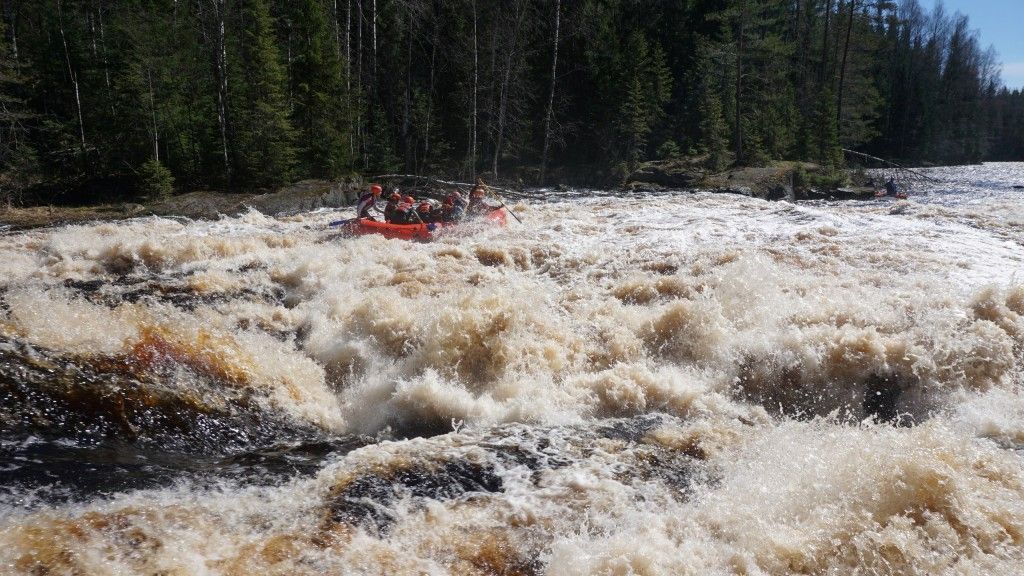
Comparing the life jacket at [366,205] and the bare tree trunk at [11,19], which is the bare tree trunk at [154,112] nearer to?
the bare tree trunk at [11,19]

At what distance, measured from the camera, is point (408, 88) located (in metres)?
22.9

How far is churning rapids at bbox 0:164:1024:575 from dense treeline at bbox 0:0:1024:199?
414 inches

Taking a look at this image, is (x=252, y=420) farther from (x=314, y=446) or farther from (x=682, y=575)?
(x=682, y=575)

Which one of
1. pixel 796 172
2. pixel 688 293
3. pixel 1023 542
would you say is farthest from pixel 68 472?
pixel 796 172

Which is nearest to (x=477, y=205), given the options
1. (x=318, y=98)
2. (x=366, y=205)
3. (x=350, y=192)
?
(x=366, y=205)

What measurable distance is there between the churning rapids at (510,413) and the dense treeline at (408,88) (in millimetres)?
10520

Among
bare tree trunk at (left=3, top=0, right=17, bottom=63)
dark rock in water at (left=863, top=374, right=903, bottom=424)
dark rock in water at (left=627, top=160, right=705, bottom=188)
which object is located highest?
bare tree trunk at (left=3, top=0, right=17, bottom=63)

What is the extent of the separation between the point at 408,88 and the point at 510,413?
2019 centimetres

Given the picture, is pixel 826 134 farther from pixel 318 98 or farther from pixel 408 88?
pixel 318 98

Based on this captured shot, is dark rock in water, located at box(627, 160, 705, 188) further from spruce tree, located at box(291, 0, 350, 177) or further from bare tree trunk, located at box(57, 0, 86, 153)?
bare tree trunk, located at box(57, 0, 86, 153)

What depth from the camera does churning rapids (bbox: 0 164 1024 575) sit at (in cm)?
303

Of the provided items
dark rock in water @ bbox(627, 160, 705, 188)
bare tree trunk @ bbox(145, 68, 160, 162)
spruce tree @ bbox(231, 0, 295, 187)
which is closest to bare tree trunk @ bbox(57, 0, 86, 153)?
bare tree trunk @ bbox(145, 68, 160, 162)

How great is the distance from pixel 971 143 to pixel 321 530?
47063 millimetres

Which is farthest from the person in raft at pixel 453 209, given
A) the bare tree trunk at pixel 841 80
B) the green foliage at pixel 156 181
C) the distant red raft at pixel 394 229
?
the bare tree trunk at pixel 841 80
